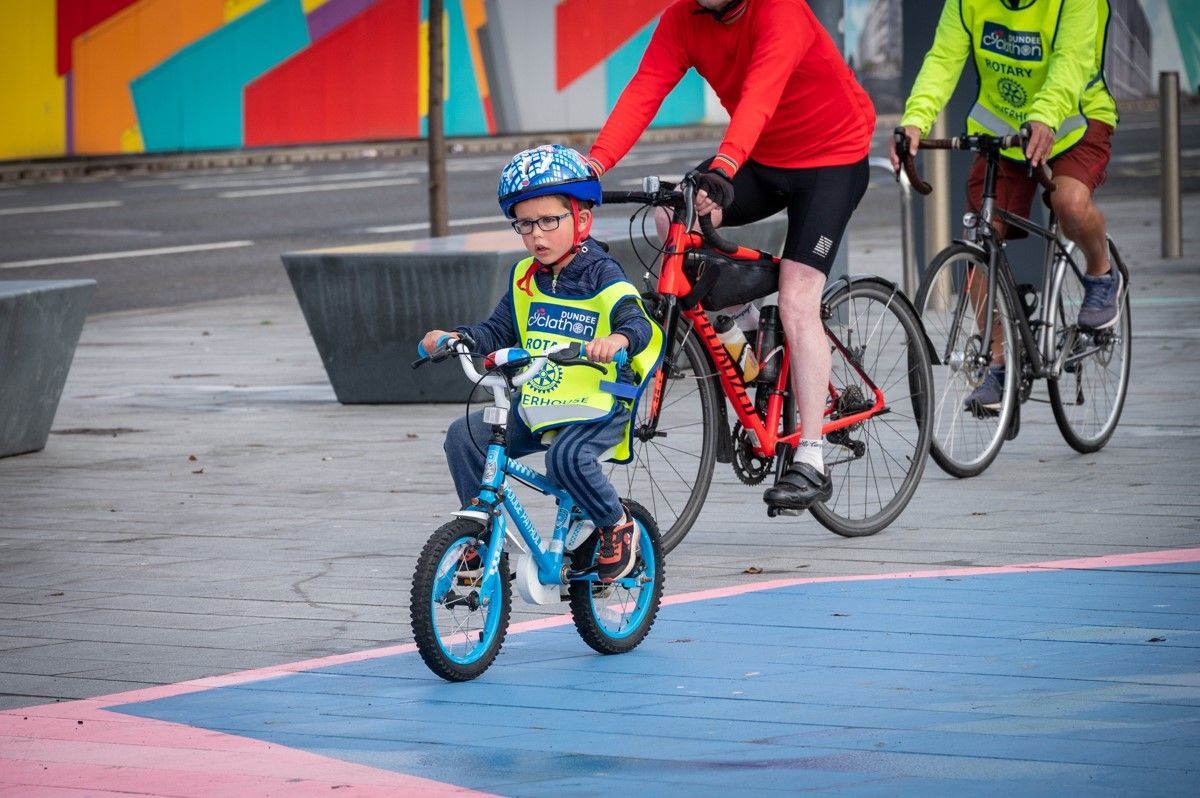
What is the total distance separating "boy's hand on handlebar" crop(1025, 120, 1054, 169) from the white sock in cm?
149

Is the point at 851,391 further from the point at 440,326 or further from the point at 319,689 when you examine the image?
the point at 440,326

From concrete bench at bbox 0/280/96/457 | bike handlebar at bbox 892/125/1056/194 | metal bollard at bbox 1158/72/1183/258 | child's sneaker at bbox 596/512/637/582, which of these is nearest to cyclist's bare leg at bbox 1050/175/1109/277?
bike handlebar at bbox 892/125/1056/194

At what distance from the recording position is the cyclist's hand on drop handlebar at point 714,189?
6.12m

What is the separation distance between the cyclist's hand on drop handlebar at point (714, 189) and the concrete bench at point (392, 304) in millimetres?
4106

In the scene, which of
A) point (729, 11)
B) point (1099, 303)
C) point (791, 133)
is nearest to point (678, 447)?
point (791, 133)

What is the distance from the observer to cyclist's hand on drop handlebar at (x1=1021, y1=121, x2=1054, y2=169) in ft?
24.8

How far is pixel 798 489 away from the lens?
6641 millimetres

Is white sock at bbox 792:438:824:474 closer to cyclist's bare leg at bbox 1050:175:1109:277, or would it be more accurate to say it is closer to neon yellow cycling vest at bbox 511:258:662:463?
neon yellow cycling vest at bbox 511:258:662:463

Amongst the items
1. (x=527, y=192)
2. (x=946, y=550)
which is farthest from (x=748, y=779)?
(x=946, y=550)

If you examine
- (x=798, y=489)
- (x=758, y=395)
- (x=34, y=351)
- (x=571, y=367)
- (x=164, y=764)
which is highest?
(x=34, y=351)

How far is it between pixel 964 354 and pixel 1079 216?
64 centimetres

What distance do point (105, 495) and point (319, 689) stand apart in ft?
10.8

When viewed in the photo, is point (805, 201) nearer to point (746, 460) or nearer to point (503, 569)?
point (746, 460)

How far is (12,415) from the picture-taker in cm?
920
